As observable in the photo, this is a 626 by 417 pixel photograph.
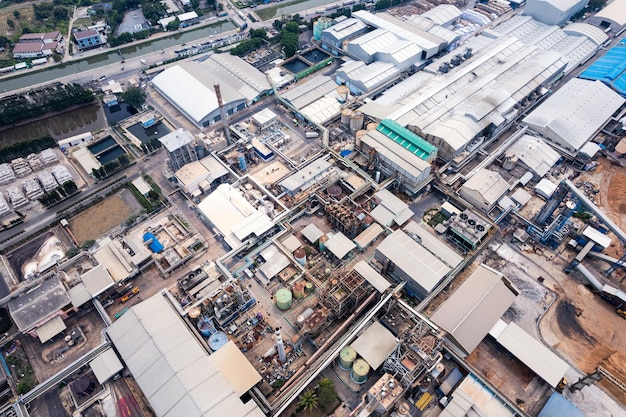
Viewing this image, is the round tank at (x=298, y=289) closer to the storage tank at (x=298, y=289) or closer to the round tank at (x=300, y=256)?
the storage tank at (x=298, y=289)

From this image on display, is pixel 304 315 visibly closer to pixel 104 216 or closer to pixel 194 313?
pixel 194 313

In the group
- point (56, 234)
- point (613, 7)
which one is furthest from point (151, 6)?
point (613, 7)

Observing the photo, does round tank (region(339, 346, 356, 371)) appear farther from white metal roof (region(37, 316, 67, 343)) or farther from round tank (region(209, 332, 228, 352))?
white metal roof (region(37, 316, 67, 343))

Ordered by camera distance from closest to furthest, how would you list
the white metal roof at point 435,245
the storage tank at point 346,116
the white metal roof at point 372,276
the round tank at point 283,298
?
the white metal roof at point 372,276
the round tank at point 283,298
the white metal roof at point 435,245
the storage tank at point 346,116

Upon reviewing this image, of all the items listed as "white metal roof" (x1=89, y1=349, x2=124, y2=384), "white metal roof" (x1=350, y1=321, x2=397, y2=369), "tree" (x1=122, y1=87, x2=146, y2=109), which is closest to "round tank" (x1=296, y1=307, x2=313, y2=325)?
"white metal roof" (x1=350, y1=321, x2=397, y2=369)

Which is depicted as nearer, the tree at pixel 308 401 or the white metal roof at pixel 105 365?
the tree at pixel 308 401

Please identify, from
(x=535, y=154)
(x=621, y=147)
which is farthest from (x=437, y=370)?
(x=621, y=147)

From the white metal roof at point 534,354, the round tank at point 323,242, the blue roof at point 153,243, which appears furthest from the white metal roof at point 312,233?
the white metal roof at point 534,354

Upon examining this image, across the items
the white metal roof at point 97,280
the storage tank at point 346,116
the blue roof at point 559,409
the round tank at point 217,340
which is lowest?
the blue roof at point 559,409
